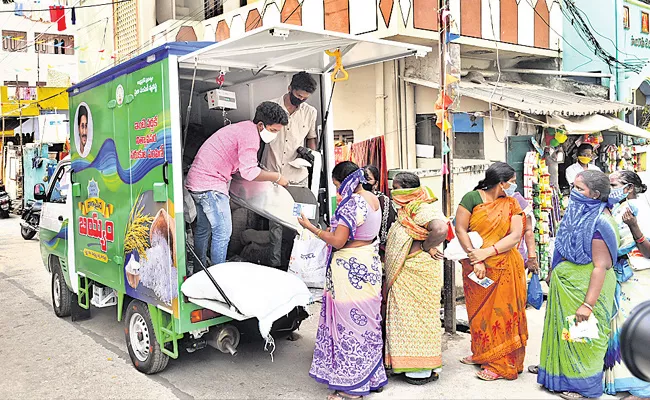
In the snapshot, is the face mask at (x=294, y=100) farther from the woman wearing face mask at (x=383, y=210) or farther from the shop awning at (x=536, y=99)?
the shop awning at (x=536, y=99)

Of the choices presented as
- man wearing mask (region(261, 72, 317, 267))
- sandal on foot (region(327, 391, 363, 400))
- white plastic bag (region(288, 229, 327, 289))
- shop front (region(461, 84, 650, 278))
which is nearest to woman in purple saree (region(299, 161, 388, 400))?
sandal on foot (region(327, 391, 363, 400))

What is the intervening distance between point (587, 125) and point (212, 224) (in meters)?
6.58

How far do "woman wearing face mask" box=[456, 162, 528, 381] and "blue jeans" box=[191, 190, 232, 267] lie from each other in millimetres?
1893

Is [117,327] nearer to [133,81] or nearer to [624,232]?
[133,81]

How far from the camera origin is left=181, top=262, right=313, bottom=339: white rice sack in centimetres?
424

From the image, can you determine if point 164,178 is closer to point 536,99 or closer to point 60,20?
point 536,99

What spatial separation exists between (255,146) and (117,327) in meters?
2.89

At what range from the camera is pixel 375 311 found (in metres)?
4.35

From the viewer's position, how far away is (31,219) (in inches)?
552

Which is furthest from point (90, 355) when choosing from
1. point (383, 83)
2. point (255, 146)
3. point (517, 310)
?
point (383, 83)

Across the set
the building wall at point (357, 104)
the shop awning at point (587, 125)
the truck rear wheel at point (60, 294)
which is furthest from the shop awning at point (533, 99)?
the truck rear wheel at point (60, 294)

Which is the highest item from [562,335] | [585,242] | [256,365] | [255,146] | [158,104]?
[158,104]

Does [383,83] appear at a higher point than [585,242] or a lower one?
higher

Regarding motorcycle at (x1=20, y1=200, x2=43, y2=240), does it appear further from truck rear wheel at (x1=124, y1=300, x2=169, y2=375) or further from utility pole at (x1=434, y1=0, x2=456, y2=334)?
utility pole at (x1=434, y1=0, x2=456, y2=334)
